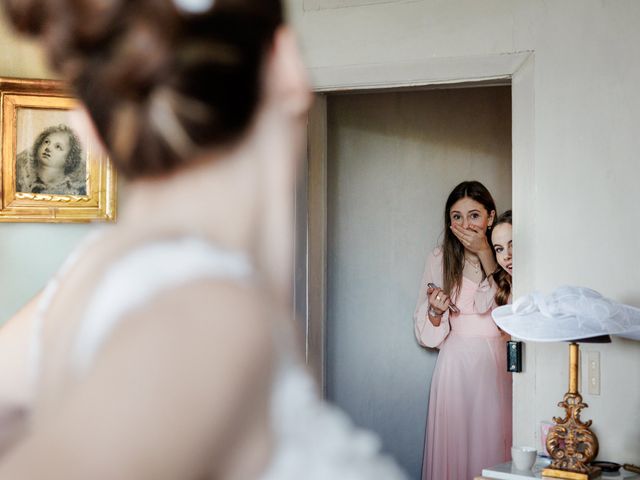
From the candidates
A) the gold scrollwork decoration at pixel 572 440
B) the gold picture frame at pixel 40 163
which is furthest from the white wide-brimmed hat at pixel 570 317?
the gold picture frame at pixel 40 163

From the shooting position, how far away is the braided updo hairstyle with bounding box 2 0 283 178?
1.12 feet

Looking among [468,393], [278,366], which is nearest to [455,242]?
[468,393]

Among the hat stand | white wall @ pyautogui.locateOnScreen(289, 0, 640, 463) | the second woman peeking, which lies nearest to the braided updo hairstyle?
the hat stand

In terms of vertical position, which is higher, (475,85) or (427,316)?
(475,85)

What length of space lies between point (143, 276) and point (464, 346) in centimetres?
421

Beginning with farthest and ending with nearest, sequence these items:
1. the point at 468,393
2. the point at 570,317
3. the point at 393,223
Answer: the point at 393,223, the point at 468,393, the point at 570,317

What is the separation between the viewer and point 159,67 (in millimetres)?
338

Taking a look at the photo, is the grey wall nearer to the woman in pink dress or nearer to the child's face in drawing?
the woman in pink dress

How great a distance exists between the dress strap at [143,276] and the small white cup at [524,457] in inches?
96.6

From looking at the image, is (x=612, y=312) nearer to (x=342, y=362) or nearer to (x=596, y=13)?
(x=596, y=13)

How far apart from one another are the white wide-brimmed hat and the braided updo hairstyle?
2.30 metres

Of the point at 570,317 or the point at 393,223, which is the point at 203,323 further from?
the point at 393,223

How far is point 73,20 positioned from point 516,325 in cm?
243

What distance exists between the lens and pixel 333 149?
15.0 ft
